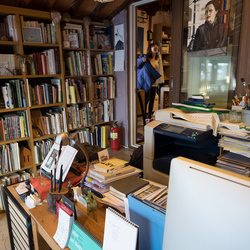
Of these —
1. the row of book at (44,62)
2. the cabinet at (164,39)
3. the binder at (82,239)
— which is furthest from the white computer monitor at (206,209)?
the cabinet at (164,39)

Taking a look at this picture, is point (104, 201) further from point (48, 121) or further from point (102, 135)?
point (102, 135)

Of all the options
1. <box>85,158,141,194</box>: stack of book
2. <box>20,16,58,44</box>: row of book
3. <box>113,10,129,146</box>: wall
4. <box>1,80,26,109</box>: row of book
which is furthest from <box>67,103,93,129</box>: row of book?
<box>85,158,141,194</box>: stack of book

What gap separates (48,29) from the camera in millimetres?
3070

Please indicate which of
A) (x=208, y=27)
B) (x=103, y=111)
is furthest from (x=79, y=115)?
(x=208, y=27)

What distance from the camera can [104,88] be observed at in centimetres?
394

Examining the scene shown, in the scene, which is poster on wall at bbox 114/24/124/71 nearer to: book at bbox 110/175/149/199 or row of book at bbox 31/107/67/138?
row of book at bbox 31/107/67/138

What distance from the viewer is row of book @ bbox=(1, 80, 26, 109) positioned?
272 centimetres

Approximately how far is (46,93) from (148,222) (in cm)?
261

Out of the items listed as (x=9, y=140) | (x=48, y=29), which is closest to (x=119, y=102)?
(x=48, y=29)

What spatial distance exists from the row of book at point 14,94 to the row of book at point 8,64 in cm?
12

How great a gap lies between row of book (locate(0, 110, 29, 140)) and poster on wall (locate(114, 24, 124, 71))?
67.2 inches

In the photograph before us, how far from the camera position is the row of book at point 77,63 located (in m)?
3.41

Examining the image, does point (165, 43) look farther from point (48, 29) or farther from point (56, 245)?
point (56, 245)

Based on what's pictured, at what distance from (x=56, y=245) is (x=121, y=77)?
126 inches
